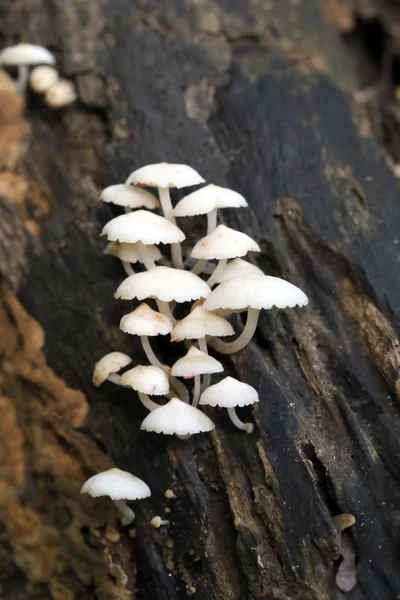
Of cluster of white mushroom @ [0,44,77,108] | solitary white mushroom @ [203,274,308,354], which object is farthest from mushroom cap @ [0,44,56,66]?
solitary white mushroom @ [203,274,308,354]

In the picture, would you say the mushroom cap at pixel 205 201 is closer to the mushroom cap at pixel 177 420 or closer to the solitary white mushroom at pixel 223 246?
the solitary white mushroom at pixel 223 246

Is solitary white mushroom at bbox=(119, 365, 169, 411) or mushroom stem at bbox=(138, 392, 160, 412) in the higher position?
solitary white mushroom at bbox=(119, 365, 169, 411)

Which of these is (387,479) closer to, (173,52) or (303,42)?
(173,52)

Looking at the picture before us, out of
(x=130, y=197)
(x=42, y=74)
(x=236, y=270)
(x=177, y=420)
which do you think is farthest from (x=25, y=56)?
(x=177, y=420)

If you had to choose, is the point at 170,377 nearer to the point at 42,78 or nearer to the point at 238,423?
the point at 238,423

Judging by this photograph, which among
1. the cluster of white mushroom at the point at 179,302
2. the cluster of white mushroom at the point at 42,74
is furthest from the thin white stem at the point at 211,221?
the cluster of white mushroom at the point at 42,74

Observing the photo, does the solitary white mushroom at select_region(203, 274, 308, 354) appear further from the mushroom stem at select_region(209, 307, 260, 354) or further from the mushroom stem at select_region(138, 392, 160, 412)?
the mushroom stem at select_region(138, 392, 160, 412)
